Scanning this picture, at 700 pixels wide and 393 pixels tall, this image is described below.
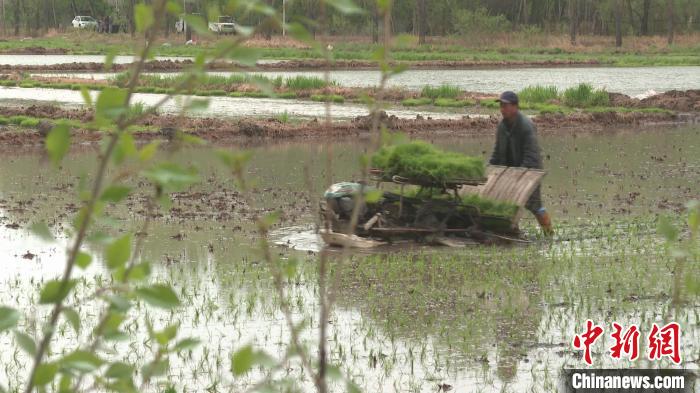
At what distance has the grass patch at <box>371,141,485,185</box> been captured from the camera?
8.48 m

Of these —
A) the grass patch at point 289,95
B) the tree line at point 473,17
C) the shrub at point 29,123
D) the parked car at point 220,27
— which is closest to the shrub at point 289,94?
the grass patch at point 289,95

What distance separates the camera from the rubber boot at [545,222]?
9.28 metres

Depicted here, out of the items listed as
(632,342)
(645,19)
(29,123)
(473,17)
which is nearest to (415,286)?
(632,342)

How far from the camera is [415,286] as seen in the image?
24.8ft

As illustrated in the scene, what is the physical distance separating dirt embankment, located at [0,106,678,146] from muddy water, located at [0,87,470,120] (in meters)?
1.30

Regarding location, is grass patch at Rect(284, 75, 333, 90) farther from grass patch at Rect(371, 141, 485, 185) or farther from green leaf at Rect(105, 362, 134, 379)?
green leaf at Rect(105, 362, 134, 379)

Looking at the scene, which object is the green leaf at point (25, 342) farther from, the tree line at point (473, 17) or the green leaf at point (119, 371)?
the tree line at point (473, 17)

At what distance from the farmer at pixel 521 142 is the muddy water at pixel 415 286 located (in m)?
0.34

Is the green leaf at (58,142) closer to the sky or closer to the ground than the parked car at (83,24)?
closer to the sky

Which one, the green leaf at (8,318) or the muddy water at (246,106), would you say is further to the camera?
the muddy water at (246,106)

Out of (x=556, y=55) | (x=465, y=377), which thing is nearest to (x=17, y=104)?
(x=465, y=377)

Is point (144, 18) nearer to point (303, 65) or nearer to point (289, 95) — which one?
point (289, 95)

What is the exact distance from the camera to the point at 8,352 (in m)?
6.04

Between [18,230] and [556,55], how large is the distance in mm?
41987
